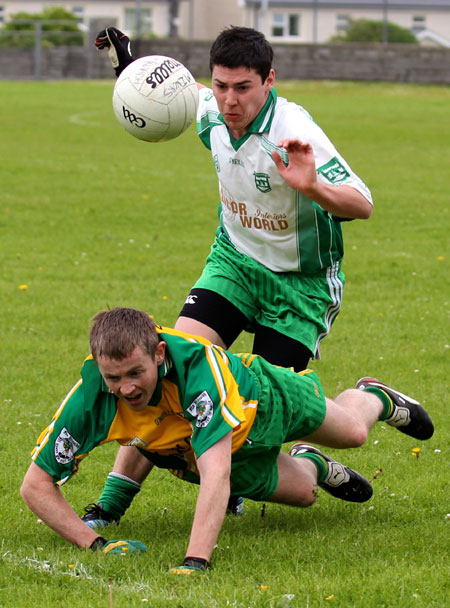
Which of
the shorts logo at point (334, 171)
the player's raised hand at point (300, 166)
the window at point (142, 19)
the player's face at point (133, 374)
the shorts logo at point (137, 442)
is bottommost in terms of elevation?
the window at point (142, 19)

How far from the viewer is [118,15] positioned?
70.8 m

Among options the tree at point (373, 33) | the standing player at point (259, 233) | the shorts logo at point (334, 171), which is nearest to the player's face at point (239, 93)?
the standing player at point (259, 233)

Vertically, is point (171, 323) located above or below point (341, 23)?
above

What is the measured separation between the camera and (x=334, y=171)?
17.1 ft

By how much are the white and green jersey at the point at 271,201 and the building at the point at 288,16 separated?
57.9 meters

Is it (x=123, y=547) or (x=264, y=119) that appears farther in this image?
(x=264, y=119)

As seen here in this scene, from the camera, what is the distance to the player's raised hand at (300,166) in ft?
15.9

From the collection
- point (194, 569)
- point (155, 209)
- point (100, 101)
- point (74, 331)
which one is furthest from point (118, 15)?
point (194, 569)

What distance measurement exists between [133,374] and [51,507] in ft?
2.61

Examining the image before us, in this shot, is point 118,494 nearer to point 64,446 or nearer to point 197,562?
point 64,446

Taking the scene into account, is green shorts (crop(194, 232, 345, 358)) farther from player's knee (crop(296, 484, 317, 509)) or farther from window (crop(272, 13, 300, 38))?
window (crop(272, 13, 300, 38))

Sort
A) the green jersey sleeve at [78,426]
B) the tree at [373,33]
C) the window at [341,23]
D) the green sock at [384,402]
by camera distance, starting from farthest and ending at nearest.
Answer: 1. the window at [341,23]
2. the tree at [373,33]
3. the green sock at [384,402]
4. the green jersey sleeve at [78,426]

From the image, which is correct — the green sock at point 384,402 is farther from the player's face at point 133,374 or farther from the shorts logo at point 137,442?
the player's face at point 133,374

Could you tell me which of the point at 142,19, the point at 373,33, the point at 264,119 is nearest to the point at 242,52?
the point at 264,119
